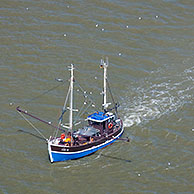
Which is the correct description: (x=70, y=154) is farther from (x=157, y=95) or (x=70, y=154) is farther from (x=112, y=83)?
(x=157, y=95)

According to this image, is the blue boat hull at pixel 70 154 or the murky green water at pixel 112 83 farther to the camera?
the blue boat hull at pixel 70 154

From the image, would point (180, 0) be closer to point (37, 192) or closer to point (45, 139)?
point (45, 139)

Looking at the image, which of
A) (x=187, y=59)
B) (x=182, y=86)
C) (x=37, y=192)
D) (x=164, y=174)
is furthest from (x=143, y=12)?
(x=37, y=192)

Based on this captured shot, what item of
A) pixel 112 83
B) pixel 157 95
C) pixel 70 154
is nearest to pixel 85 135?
pixel 70 154

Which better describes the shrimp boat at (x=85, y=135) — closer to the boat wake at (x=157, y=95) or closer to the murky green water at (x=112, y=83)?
the murky green water at (x=112, y=83)

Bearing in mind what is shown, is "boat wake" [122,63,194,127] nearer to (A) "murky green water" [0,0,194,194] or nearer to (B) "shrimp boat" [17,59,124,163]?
(A) "murky green water" [0,0,194,194]

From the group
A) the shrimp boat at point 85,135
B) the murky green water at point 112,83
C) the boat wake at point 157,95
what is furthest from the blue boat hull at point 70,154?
the boat wake at point 157,95

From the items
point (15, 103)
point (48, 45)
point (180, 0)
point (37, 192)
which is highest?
point (180, 0)

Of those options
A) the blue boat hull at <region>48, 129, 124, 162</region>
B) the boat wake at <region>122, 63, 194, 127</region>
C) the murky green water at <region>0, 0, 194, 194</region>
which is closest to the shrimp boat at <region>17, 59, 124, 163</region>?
the blue boat hull at <region>48, 129, 124, 162</region>
